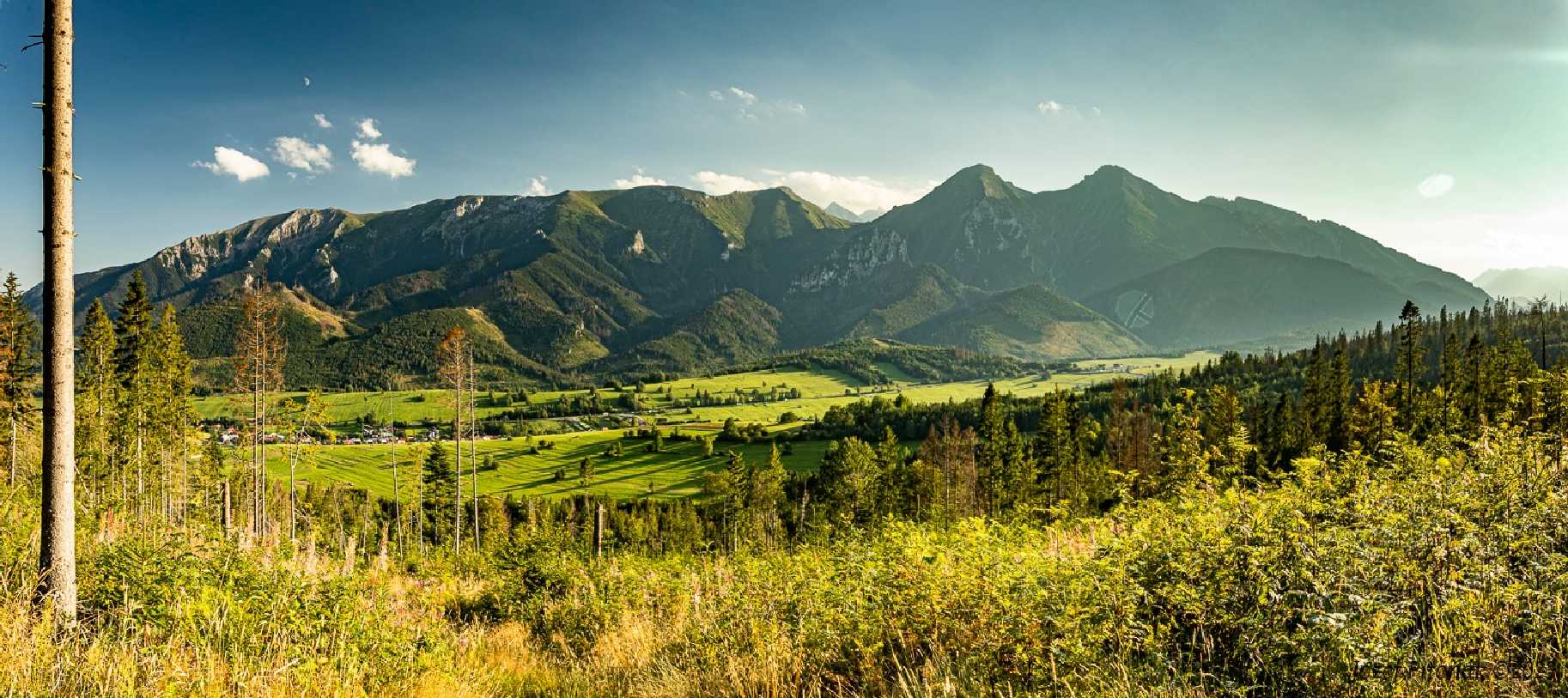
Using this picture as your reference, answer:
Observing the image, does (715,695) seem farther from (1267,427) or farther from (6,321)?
(1267,427)

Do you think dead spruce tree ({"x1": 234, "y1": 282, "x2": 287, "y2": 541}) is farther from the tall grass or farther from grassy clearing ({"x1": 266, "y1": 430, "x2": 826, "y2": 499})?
grassy clearing ({"x1": 266, "y1": 430, "x2": 826, "y2": 499})

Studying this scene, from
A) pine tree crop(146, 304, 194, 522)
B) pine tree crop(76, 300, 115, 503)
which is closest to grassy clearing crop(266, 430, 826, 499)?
pine tree crop(146, 304, 194, 522)

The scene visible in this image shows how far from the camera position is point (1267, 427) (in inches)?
2344

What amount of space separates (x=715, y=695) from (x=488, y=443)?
5527 inches

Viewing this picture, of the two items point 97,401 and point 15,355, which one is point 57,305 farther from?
point 15,355

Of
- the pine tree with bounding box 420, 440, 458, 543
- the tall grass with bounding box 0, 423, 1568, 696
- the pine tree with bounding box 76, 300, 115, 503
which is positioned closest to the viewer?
the tall grass with bounding box 0, 423, 1568, 696

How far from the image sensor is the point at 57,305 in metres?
7.36

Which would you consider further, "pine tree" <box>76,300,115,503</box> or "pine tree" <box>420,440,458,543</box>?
"pine tree" <box>420,440,458,543</box>

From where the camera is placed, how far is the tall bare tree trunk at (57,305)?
723cm

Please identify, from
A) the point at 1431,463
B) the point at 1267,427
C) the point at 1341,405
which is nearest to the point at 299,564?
the point at 1431,463

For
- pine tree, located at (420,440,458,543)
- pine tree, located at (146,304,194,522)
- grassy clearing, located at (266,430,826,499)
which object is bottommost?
grassy clearing, located at (266,430,826,499)

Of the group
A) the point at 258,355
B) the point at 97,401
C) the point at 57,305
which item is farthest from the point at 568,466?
the point at 57,305

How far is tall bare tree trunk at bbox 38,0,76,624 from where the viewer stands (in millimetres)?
7230

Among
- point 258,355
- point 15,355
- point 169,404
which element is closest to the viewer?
point 15,355
